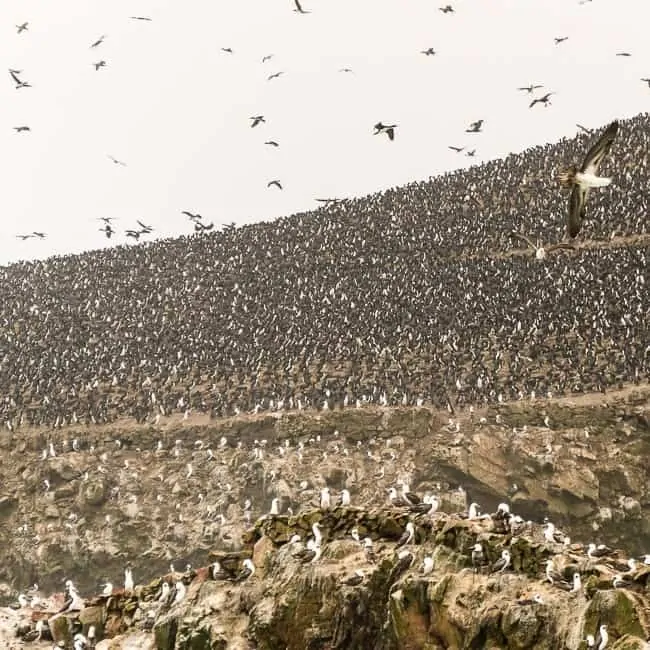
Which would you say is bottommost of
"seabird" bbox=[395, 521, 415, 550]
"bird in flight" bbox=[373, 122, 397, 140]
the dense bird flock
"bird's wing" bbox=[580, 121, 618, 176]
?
the dense bird flock

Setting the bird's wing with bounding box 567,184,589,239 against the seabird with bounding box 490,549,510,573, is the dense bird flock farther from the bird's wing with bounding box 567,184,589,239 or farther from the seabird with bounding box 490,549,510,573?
the bird's wing with bounding box 567,184,589,239

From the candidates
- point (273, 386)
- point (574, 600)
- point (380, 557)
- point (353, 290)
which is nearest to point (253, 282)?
point (353, 290)

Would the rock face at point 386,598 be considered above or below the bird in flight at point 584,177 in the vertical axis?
below

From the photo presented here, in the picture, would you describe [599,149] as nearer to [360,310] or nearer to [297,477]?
[297,477]

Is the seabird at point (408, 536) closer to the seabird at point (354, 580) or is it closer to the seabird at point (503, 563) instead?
the seabird at point (354, 580)

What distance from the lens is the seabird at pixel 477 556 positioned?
17797 millimetres

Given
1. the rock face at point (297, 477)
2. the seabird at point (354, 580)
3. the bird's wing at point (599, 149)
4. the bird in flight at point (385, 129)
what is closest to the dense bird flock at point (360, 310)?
the rock face at point (297, 477)

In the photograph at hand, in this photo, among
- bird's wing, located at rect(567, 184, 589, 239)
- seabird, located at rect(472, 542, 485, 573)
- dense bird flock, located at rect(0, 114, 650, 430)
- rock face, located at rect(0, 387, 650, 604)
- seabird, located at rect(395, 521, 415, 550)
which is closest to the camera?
bird's wing, located at rect(567, 184, 589, 239)

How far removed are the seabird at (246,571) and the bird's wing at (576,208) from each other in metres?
12.1

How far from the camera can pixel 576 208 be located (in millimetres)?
11836

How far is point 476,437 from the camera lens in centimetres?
4072

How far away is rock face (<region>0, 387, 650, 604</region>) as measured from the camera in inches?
1521

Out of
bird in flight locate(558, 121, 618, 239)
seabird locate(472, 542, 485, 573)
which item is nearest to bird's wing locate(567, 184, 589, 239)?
bird in flight locate(558, 121, 618, 239)

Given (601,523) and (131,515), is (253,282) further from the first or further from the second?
(601,523)
